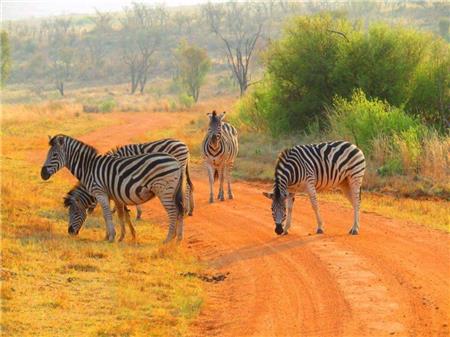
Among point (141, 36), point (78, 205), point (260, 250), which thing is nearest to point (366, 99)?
point (260, 250)

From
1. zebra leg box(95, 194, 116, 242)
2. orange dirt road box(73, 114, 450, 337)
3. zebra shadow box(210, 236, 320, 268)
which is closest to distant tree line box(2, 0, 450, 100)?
orange dirt road box(73, 114, 450, 337)

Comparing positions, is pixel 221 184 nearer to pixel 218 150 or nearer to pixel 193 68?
pixel 218 150

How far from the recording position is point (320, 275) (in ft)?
32.3

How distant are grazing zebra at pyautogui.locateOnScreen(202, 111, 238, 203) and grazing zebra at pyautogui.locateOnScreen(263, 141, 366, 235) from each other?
3.90 metres

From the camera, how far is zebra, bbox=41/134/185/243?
11.8 metres

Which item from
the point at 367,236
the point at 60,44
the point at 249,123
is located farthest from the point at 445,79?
the point at 60,44

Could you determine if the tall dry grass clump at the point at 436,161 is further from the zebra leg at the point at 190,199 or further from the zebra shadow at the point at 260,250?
the zebra shadow at the point at 260,250

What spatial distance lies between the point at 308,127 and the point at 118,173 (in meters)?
13.3

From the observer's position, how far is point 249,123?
1131 inches

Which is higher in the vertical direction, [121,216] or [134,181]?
[134,181]

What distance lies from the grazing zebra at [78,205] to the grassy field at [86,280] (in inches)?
9.1

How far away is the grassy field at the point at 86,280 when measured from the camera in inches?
315

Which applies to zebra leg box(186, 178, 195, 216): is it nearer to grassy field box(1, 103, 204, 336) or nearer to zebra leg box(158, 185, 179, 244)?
grassy field box(1, 103, 204, 336)

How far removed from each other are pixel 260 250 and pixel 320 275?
1.88 m
